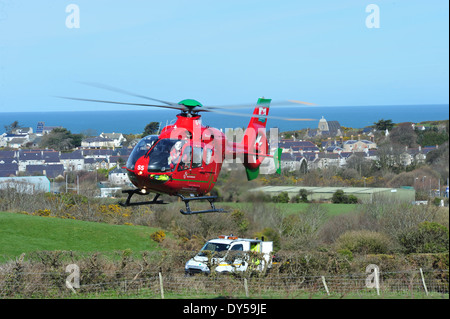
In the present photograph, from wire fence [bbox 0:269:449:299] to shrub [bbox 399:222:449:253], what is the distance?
1092 cm

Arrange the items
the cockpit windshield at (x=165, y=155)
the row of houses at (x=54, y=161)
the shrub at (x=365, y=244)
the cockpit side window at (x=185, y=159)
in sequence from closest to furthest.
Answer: the cockpit windshield at (x=165, y=155), the cockpit side window at (x=185, y=159), the shrub at (x=365, y=244), the row of houses at (x=54, y=161)

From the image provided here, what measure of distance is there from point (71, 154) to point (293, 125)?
5126 cm

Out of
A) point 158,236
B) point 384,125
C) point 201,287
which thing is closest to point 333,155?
point 384,125

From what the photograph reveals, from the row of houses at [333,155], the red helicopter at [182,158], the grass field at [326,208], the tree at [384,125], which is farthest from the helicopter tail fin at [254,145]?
the tree at [384,125]

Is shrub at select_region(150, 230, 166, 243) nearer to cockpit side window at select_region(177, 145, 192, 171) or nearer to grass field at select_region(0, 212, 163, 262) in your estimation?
grass field at select_region(0, 212, 163, 262)

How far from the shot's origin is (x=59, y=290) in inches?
805

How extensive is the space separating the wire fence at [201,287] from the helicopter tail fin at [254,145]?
11.9 ft

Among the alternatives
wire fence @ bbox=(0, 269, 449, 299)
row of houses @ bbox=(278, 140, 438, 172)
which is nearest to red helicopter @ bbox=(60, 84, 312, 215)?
wire fence @ bbox=(0, 269, 449, 299)

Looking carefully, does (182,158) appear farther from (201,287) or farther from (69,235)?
(69,235)

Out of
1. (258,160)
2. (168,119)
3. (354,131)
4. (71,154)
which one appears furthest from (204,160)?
(354,131)

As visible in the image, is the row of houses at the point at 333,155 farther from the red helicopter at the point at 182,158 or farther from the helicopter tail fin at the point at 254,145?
the red helicopter at the point at 182,158

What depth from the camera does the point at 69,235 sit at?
3953cm

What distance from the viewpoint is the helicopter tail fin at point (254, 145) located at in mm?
21438

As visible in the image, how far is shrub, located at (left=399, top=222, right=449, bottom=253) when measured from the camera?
3362 centimetres
